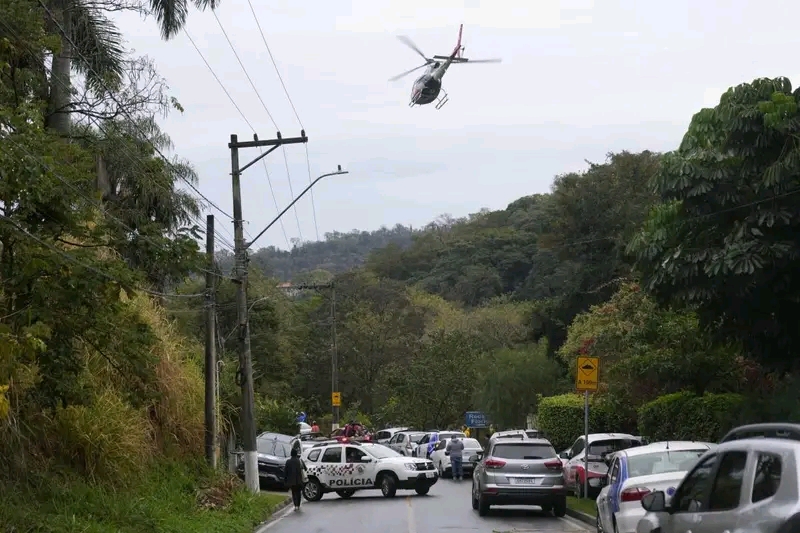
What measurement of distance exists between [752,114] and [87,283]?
11.2m

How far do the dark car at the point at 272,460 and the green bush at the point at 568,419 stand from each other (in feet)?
34.6

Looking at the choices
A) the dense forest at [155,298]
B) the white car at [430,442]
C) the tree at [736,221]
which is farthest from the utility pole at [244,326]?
the white car at [430,442]

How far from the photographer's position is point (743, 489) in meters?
7.40

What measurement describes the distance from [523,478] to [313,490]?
9.40m

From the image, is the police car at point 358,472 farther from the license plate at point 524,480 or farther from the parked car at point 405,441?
the parked car at point 405,441

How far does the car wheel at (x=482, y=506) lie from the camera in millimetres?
22875

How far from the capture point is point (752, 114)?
60.1 ft

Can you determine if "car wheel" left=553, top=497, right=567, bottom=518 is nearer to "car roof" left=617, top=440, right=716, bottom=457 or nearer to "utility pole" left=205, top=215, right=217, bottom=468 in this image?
"car roof" left=617, top=440, right=716, bottom=457

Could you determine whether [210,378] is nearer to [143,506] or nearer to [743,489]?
[143,506]

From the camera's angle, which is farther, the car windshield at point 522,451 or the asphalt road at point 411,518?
the car windshield at point 522,451

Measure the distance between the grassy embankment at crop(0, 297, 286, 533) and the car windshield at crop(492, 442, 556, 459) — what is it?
5364 mm

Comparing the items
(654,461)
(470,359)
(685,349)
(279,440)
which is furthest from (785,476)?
(470,359)

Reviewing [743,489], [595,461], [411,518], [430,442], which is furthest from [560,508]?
[430,442]

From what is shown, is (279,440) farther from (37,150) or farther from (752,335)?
(37,150)
